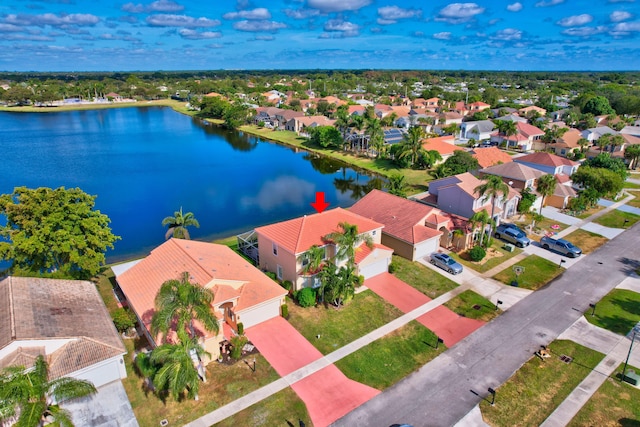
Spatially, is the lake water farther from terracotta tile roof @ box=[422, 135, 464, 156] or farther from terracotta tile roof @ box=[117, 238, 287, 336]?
terracotta tile roof @ box=[422, 135, 464, 156]

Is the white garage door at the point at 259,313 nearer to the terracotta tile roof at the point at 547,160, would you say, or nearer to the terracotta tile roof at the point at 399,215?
the terracotta tile roof at the point at 399,215

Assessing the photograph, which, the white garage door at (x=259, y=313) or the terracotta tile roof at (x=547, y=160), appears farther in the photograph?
the terracotta tile roof at (x=547, y=160)

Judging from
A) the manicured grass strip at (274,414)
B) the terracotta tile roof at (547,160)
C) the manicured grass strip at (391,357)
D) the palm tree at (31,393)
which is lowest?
the manicured grass strip at (274,414)

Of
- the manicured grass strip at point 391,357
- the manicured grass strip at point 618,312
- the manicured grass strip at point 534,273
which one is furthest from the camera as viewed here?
the manicured grass strip at point 534,273

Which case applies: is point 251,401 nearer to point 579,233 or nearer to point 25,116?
point 579,233

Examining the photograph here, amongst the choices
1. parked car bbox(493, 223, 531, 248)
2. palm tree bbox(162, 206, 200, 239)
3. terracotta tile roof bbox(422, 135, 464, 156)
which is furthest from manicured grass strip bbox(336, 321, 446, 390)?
terracotta tile roof bbox(422, 135, 464, 156)

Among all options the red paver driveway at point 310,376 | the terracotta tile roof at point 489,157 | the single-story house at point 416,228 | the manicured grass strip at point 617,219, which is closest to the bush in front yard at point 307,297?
the red paver driveway at point 310,376

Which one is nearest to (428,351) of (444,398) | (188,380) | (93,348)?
(444,398)

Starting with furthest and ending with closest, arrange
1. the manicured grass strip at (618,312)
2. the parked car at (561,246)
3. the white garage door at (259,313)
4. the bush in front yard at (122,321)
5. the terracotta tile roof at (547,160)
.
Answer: the terracotta tile roof at (547,160) → the parked car at (561,246) → the manicured grass strip at (618,312) → the white garage door at (259,313) → the bush in front yard at (122,321)
